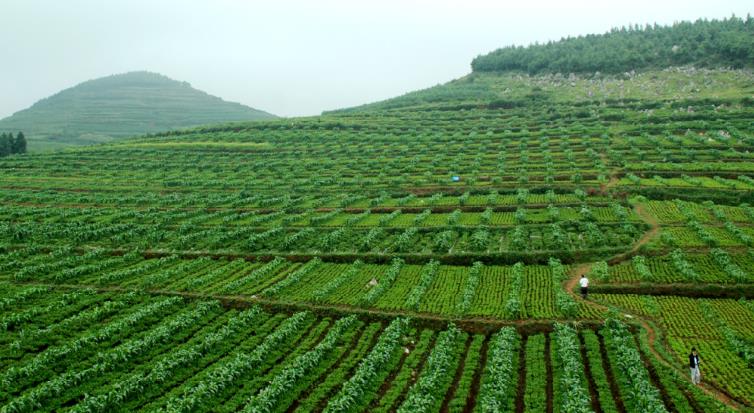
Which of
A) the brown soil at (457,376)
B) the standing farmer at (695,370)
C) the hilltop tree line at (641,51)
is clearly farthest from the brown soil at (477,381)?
the hilltop tree line at (641,51)

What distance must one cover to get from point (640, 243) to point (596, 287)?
11.6 m

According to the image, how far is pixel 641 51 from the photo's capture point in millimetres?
157125

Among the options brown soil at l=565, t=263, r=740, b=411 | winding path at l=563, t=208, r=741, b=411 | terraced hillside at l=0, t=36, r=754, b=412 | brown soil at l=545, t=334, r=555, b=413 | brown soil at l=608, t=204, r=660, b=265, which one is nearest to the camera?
brown soil at l=565, t=263, r=740, b=411

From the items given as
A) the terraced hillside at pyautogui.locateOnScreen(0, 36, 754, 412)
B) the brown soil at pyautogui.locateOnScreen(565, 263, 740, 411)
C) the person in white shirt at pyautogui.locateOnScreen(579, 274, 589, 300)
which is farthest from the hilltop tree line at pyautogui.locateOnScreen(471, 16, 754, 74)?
the person in white shirt at pyautogui.locateOnScreen(579, 274, 589, 300)

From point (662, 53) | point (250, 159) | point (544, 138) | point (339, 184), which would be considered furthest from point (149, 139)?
point (662, 53)

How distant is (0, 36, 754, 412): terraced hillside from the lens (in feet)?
91.1

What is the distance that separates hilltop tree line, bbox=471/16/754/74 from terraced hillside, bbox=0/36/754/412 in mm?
54281

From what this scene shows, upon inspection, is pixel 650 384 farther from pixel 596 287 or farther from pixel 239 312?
pixel 239 312

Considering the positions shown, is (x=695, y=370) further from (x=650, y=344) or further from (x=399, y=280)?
(x=399, y=280)

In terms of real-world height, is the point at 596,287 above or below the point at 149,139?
below

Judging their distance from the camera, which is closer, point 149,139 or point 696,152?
point 696,152

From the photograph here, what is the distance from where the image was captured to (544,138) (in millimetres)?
102062

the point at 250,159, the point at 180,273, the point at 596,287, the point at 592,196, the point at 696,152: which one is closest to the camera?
the point at 596,287

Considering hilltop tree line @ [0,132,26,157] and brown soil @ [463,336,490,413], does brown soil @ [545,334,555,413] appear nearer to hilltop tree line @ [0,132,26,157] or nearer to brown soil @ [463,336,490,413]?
brown soil @ [463,336,490,413]
